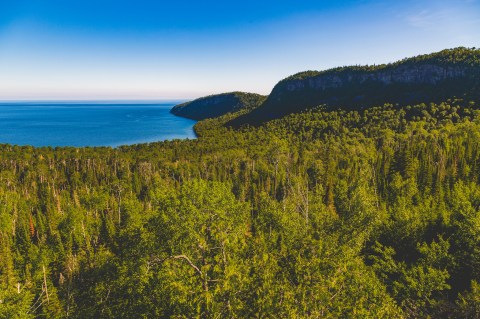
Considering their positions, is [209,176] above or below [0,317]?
below

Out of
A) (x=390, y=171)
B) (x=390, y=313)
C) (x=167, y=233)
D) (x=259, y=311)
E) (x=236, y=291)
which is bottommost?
(x=390, y=171)

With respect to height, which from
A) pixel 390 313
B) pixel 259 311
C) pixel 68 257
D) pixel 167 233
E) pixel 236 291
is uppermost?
pixel 167 233

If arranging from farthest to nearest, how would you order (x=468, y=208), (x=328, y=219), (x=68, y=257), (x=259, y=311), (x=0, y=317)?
(x=68, y=257) < (x=468, y=208) < (x=328, y=219) < (x=0, y=317) < (x=259, y=311)

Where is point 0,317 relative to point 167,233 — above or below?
below

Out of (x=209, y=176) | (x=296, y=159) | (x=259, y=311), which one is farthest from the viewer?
(x=296, y=159)

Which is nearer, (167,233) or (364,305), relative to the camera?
(364,305)

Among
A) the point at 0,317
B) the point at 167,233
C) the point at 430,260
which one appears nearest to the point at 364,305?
the point at 167,233

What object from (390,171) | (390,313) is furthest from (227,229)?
(390,171)

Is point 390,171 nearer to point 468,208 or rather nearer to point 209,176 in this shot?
point 468,208

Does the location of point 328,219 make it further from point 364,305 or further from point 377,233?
point 364,305
